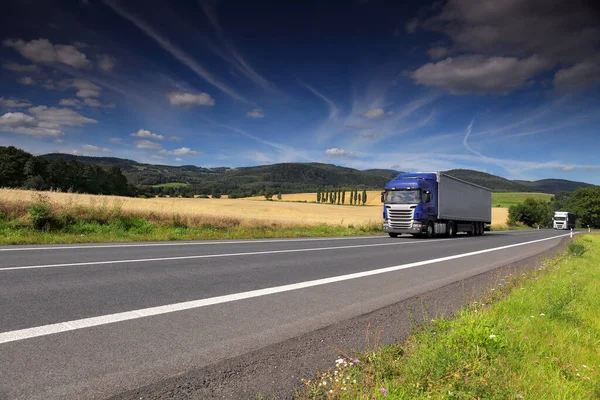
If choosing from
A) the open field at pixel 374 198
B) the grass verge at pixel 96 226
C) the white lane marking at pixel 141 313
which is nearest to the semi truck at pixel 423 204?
the grass verge at pixel 96 226

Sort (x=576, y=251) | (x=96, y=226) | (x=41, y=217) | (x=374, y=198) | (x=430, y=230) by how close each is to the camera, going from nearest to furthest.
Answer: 1. (x=576, y=251)
2. (x=41, y=217)
3. (x=96, y=226)
4. (x=430, y=230)
5. (x=374, y=198)

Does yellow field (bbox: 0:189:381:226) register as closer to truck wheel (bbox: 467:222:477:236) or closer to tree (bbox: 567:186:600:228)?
truck wheel (bbox: 467:222:477:236)

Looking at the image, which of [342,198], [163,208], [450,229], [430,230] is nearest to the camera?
[163,208]

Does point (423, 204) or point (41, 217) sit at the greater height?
point (423, 204)

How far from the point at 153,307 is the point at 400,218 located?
19.4m

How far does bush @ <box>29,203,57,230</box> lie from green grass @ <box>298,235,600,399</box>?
48.3 feet

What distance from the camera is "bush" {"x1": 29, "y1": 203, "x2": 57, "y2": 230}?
46.1 feet

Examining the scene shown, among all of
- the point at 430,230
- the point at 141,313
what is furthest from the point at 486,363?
the point at 430,230

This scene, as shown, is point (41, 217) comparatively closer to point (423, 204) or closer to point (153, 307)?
point (153, 307)

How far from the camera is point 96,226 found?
1566cm

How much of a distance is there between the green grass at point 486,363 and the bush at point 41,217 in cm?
1472

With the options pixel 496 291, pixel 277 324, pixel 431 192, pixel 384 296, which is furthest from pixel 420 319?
pixel 431 192

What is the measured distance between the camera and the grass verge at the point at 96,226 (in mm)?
13165

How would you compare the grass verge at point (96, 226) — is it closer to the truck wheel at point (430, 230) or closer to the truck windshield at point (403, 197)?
the truck windshield at point (403, 197)
